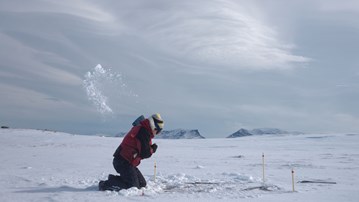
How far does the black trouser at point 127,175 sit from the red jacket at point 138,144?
12 cm

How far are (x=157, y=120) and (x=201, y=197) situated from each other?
6.76 feet

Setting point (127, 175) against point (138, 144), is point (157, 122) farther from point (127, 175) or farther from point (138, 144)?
point (127, 175)

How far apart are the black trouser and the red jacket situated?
0.12 m

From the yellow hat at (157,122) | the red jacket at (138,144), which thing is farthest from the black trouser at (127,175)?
the yellow hat at (157,122)

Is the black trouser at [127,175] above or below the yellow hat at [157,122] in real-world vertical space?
below

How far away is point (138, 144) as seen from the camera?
8781mm

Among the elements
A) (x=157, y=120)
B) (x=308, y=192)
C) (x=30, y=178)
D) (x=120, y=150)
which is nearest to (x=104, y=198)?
(x=120, y=150)

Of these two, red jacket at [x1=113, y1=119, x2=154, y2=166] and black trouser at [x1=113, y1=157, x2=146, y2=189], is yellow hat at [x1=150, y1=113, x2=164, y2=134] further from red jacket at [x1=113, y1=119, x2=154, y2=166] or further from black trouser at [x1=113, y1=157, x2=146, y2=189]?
black trouser at [x1=113, y1=157, x2=146, y2=189]

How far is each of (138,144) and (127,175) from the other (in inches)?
29.5

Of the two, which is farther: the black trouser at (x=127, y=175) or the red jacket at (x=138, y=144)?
the red jacket at (x=138, y=144)

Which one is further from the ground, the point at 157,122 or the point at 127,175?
the point at 157,122

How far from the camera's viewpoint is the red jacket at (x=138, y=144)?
345 inches

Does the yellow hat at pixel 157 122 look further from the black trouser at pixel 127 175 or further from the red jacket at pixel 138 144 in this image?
the black trouser at pixel 127 175

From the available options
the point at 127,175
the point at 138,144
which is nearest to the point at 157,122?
the point at 138,144
